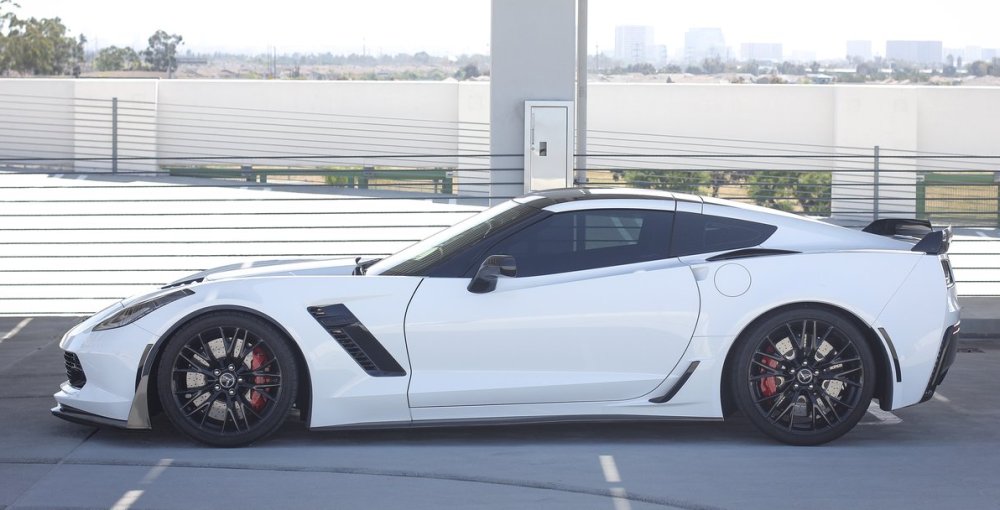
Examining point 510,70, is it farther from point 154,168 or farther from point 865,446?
point 154,168

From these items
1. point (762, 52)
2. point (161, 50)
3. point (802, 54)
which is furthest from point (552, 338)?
point (802, 54)

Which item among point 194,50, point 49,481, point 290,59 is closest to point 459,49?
point 290,59

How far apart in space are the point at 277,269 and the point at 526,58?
4.06 meters

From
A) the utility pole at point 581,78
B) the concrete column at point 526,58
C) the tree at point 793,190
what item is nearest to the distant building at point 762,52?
the tree at point 793,190

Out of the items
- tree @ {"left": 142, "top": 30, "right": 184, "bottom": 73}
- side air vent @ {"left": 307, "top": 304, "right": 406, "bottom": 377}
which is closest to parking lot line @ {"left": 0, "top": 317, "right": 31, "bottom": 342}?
side air vent @ {"left": 307, "top": 304, "right": 406, "bottom": 377}

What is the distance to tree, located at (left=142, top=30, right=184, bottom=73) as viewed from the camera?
67.8 m

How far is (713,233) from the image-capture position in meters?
5.55

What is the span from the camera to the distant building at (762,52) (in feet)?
263

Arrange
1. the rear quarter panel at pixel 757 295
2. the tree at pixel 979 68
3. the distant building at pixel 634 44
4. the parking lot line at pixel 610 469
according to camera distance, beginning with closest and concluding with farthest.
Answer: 1. the parking lot line at pixel 610 469
2. the rear quarter panel at pixel 757 295
3. the tree at pixel 979 68
4. the distant building at pixel 634 44

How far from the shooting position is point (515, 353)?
5324 millimetres

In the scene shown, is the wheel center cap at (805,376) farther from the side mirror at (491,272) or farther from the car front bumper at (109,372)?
the car front bumper at (109,372)

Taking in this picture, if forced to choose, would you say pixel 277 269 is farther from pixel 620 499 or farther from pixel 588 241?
pixel 620 499

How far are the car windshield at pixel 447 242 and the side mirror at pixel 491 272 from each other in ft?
0.91

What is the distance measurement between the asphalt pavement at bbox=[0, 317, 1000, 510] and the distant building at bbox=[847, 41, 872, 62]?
74501 mm
